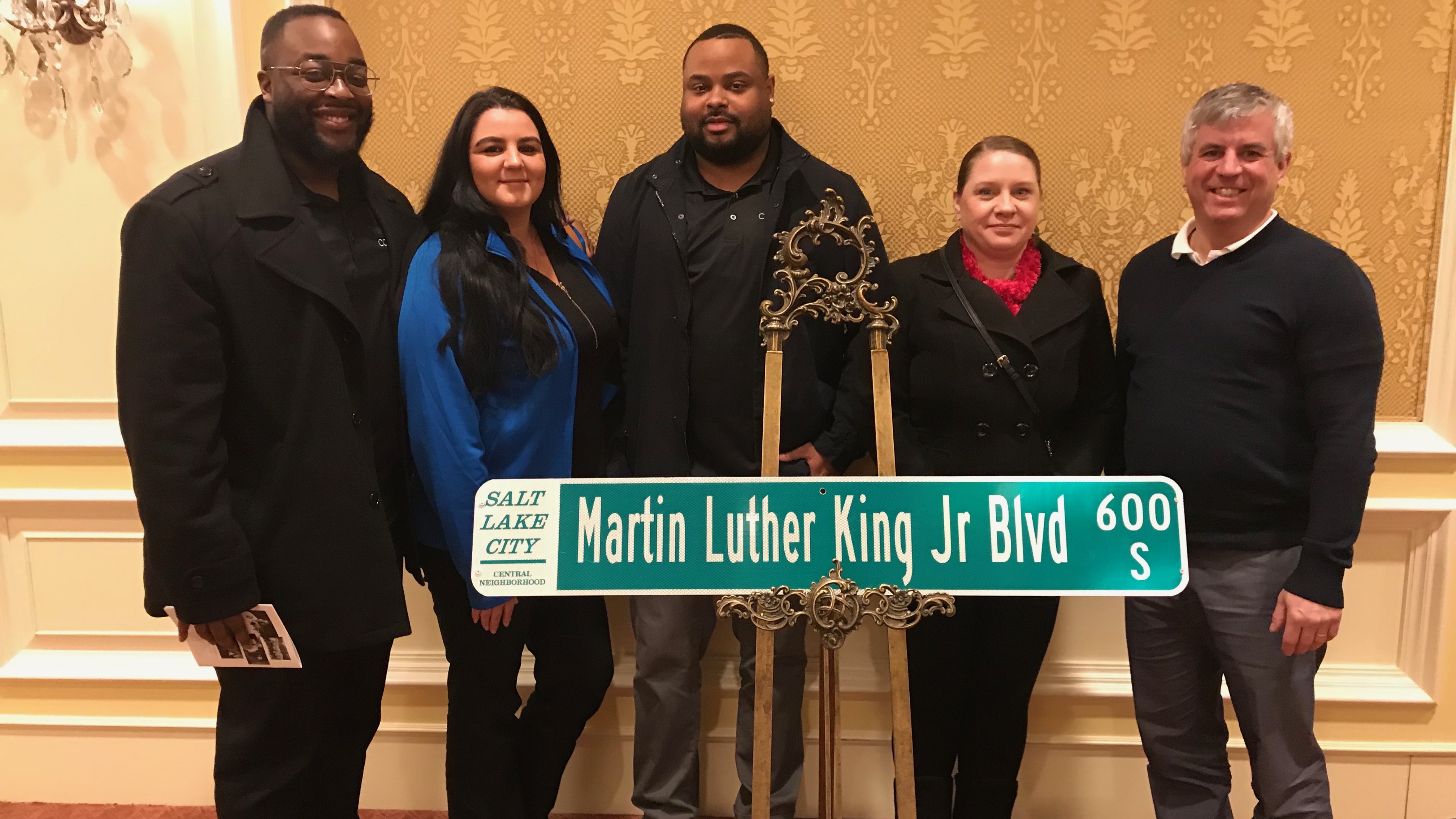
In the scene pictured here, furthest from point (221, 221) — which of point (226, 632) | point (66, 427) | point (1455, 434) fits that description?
point (1455, 434)

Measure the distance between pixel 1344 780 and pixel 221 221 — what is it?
311cm

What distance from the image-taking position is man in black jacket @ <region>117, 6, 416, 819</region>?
4.85 ft

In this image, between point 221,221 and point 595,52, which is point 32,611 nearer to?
point 221,221

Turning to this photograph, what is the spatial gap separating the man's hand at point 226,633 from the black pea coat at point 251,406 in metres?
0.04

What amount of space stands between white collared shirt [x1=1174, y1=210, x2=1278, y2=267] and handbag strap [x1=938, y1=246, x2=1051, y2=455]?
0.42m

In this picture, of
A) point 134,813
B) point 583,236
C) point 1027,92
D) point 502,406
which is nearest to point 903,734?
point 502,406

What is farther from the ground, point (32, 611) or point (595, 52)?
point (595, 52)

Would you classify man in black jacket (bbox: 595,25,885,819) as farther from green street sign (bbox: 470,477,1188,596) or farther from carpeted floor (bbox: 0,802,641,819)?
carpeted floor (bbox: 0,802,641,819)

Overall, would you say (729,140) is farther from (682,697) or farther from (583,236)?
(682,697)

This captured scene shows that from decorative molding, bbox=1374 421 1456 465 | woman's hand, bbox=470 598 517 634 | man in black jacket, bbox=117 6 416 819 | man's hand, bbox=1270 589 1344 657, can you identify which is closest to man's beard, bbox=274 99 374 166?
man in black jacket, bbox=117 6 416 819

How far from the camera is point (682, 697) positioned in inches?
81.1

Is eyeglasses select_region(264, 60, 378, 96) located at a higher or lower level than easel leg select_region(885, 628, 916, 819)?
higher

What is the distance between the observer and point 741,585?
1377mm

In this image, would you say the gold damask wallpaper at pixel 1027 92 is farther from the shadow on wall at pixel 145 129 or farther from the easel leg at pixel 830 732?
the easel leg at pixel 830 732
